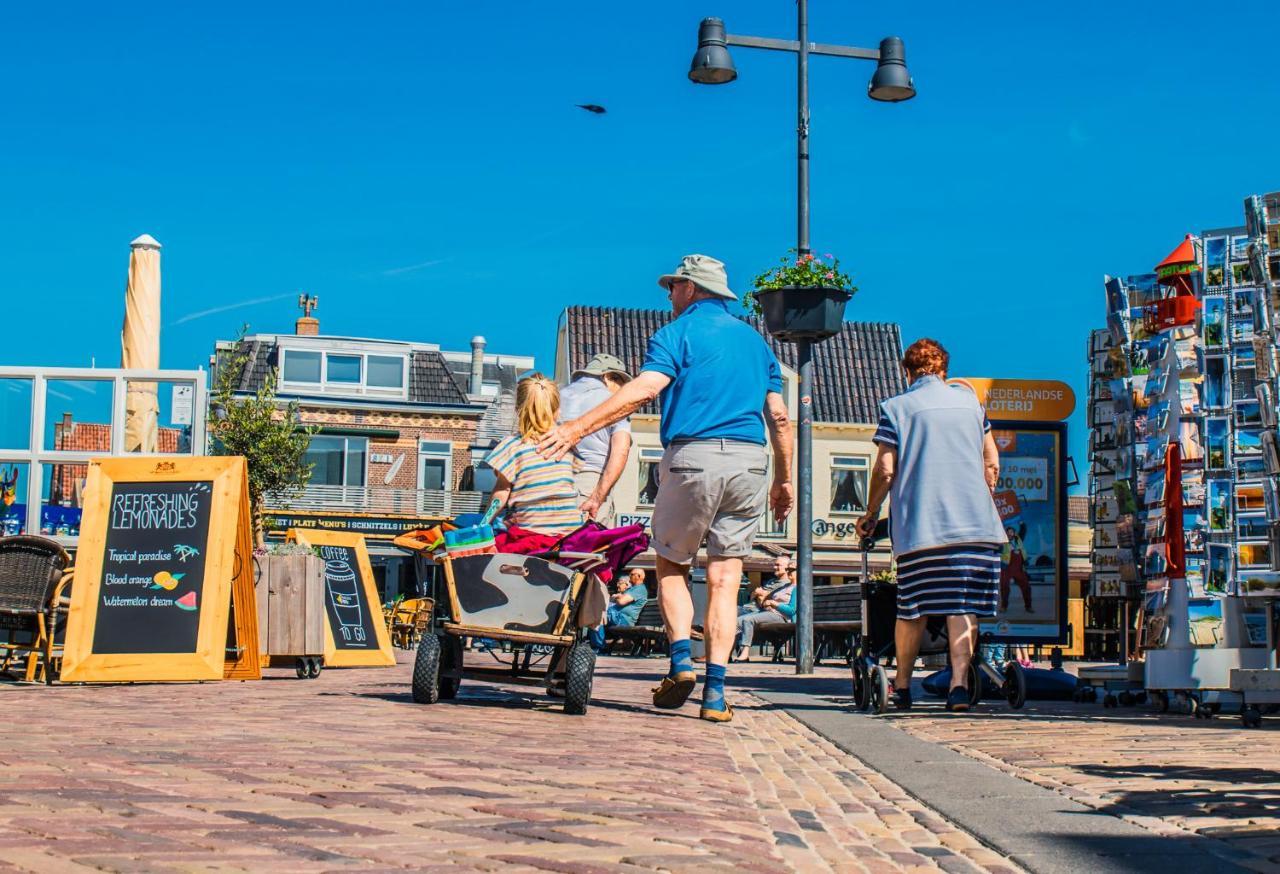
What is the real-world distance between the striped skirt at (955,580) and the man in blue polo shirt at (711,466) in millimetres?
839

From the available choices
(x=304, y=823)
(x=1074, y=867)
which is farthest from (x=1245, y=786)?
(x=304, y=823)

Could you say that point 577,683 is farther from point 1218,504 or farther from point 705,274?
point 1218,504

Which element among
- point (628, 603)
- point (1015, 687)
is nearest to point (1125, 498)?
point (1015, 687)

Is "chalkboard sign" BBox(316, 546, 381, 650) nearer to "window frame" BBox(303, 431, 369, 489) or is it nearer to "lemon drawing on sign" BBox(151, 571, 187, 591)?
"lemon drawing on sign" BBox(151, 571, 187, 591)

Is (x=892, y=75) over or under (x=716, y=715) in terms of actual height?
over

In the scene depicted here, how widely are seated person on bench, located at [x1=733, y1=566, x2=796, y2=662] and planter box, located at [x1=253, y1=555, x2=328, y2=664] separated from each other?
34.7 feet

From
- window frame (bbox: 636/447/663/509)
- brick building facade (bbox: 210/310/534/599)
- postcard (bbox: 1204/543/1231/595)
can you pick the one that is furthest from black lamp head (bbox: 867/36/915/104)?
brick building facade (bbox: 210/310/534/599)

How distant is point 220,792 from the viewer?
3.98 metres

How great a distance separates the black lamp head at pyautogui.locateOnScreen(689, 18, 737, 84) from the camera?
1584 cm

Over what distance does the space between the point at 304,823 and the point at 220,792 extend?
0.57 meters

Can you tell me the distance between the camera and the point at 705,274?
7.73m

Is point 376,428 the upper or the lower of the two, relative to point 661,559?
upper

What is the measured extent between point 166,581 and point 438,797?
20.7 feet

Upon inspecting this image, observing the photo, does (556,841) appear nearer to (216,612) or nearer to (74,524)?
(216,612)
